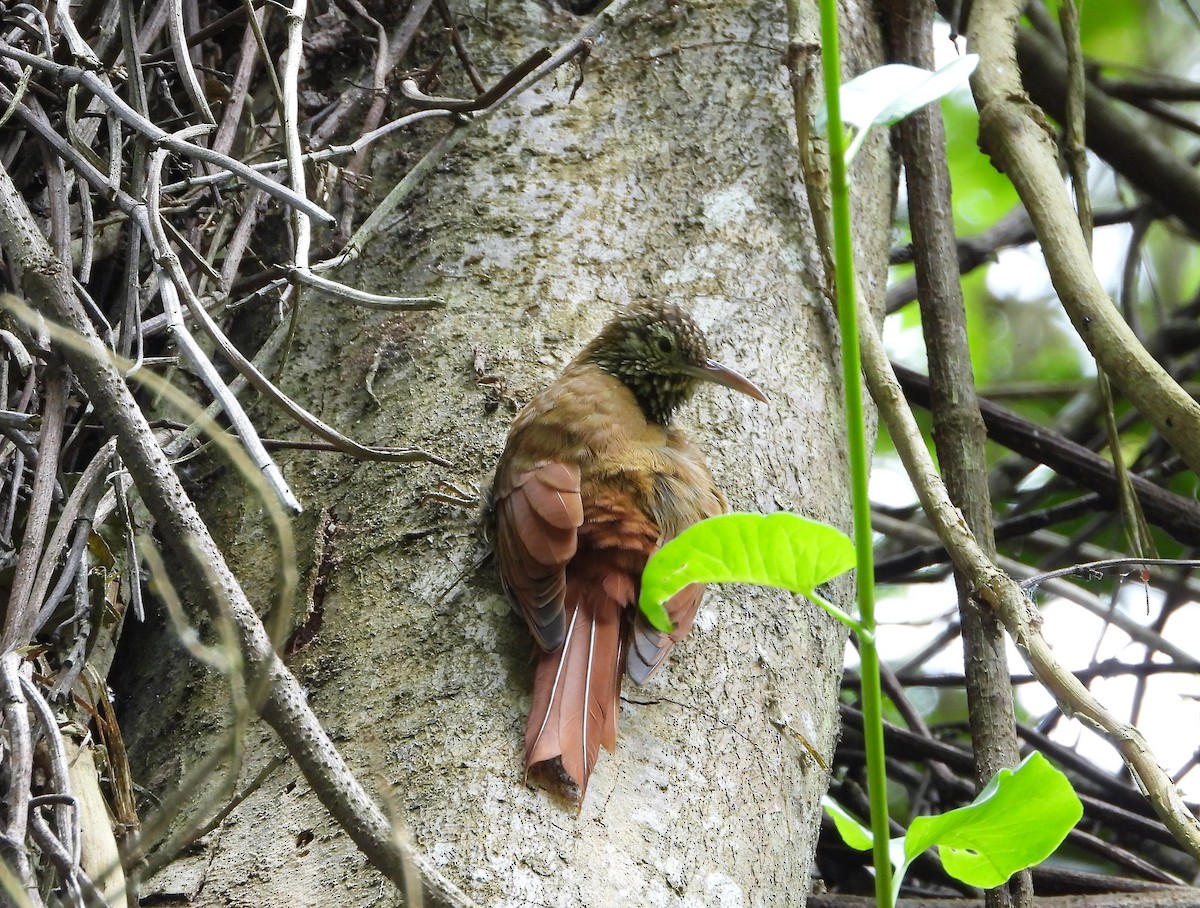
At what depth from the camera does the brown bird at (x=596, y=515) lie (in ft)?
6.65

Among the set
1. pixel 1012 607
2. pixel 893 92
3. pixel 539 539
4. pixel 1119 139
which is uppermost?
pixel 1119 139

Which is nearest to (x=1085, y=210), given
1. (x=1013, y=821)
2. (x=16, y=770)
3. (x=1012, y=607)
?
(x=1012, y=607)

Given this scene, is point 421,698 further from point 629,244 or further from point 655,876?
point 629,244

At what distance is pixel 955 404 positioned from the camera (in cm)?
295

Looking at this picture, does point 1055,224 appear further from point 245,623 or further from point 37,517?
point 37,517

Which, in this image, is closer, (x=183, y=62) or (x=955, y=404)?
(x=183, y=62)

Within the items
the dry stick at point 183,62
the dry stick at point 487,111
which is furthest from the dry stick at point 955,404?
the dry stick at point 183,62

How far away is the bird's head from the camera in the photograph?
2555 millimetres

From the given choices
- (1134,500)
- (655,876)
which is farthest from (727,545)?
(1134,500)

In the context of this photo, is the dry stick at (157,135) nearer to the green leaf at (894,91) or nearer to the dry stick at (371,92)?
the dry stick at (371,92)

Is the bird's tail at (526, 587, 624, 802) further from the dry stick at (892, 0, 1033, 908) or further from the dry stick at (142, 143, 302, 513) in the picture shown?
the dry stick at (892, 0, 1033, 908)

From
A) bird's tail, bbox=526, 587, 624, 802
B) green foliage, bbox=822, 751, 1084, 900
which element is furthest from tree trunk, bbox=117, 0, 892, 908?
green foliage, bbox=822, 751, 1084, 900

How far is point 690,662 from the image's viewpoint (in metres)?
2.19

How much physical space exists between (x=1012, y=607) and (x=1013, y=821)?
2.90ft
